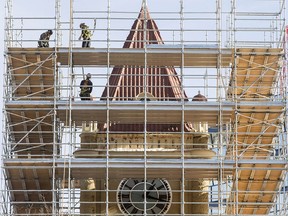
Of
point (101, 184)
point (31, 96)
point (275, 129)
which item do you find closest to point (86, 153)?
point (101, 184)

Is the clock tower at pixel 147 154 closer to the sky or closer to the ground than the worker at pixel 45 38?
closer to the ground

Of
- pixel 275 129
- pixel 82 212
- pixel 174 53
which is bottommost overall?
pixel 82 212

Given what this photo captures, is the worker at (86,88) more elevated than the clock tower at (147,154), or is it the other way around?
the worker at (86,88)

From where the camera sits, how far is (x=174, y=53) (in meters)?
58.9

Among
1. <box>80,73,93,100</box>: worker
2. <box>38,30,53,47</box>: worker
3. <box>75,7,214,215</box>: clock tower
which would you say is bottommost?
<box>75,7,214,215</box>: clock tower

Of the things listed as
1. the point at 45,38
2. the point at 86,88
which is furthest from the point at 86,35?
the point at 86,88

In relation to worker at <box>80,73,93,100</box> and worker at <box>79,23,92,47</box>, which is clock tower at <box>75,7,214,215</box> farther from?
worker at <box>79,23,92,47</box>

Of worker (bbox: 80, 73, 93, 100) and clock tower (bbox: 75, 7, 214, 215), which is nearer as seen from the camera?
worker (bbox: 80, 73, 93, 100)

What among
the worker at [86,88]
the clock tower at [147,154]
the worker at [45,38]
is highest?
the worker at [45,38]

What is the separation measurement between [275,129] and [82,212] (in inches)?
431

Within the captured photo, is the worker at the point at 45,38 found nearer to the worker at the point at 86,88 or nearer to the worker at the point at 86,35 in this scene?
the worker at the point at 86,35

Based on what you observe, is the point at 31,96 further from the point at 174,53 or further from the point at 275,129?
the point at 275,129

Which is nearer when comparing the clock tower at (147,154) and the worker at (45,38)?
the worker at (45,38)

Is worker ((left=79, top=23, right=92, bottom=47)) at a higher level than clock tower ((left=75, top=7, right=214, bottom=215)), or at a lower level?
higher
